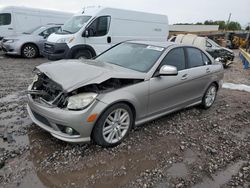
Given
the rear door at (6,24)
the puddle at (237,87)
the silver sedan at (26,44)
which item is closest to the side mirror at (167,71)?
the puddle at (237,87)

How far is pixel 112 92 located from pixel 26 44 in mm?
9095

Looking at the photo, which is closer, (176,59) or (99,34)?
(176,59)

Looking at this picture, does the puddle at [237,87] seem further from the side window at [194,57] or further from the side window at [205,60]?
the side window at [194,57]

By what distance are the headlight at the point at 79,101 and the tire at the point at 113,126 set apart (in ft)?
0.90

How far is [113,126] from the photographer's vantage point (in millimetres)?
3094

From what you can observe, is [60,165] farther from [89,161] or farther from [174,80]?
[174,80]

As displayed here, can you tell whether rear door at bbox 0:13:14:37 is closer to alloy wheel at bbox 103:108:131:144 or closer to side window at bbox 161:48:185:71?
side window at bbox 161:48:185:71

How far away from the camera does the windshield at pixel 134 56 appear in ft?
11.8

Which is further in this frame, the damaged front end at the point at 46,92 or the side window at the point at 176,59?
the side window at the point at 176,59

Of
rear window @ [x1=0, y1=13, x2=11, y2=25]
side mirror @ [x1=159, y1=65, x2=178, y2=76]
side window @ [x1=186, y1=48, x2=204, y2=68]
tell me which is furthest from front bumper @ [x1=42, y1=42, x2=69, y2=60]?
rear window @ [x1=0, y1=13, x2=11, y2=25]

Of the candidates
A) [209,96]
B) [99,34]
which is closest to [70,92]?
[209,96]

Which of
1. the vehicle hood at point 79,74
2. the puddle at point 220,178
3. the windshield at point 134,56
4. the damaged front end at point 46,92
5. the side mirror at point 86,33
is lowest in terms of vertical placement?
the puddle at point 220,178

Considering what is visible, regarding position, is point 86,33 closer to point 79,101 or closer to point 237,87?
point 237,87

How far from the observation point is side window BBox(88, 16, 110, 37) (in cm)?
821
